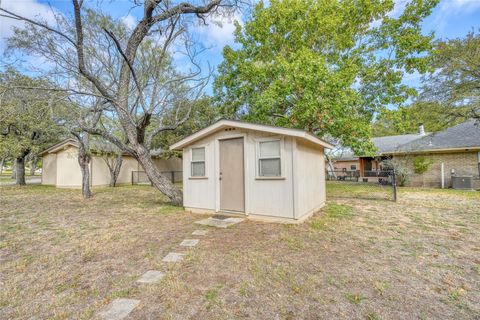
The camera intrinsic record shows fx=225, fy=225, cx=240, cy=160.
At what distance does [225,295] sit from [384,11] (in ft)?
43.2

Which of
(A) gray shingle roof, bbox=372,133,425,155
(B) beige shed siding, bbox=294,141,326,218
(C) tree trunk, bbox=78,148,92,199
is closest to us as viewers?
(B) beige shed siding, bbox=294,141,326,218

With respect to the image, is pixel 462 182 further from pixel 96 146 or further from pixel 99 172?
pixel 99 172

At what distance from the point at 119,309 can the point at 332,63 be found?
11.6 metres

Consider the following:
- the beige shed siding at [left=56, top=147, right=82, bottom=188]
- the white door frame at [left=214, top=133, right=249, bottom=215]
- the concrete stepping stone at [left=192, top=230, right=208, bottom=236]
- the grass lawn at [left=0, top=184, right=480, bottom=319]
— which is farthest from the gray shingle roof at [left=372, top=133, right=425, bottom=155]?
the beige shed siding at [left=56, top=147, right=82, bottom=188]

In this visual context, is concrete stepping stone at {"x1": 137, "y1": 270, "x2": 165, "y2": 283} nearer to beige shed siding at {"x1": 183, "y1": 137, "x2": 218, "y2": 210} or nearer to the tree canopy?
beige shed siding at {"x1": 183, "y1": 137, "x2": 218, "y2": 210}

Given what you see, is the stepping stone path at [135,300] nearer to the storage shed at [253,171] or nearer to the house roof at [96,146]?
the storage shed at [253,171]

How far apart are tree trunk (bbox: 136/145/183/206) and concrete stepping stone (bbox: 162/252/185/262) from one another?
4209mm

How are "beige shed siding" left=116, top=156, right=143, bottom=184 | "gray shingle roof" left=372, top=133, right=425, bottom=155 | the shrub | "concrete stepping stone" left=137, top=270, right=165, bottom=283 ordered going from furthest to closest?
"beige shed siding" left=116, top=156, right=143, bottom=184
"gray shingle roof" left=372, top=133, right=425, bottom=155
the shrub
"concrete stepping stone" left=137, top=270, right=165, bottom=283

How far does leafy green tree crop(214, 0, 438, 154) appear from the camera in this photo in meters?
8.74

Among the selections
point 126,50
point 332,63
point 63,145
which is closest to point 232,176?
point 126,50

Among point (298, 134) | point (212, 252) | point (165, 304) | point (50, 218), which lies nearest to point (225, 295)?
point (165, 304)

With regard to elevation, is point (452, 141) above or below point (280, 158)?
above

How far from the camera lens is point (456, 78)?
10.4 metres

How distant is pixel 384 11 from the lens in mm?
→ 10227
